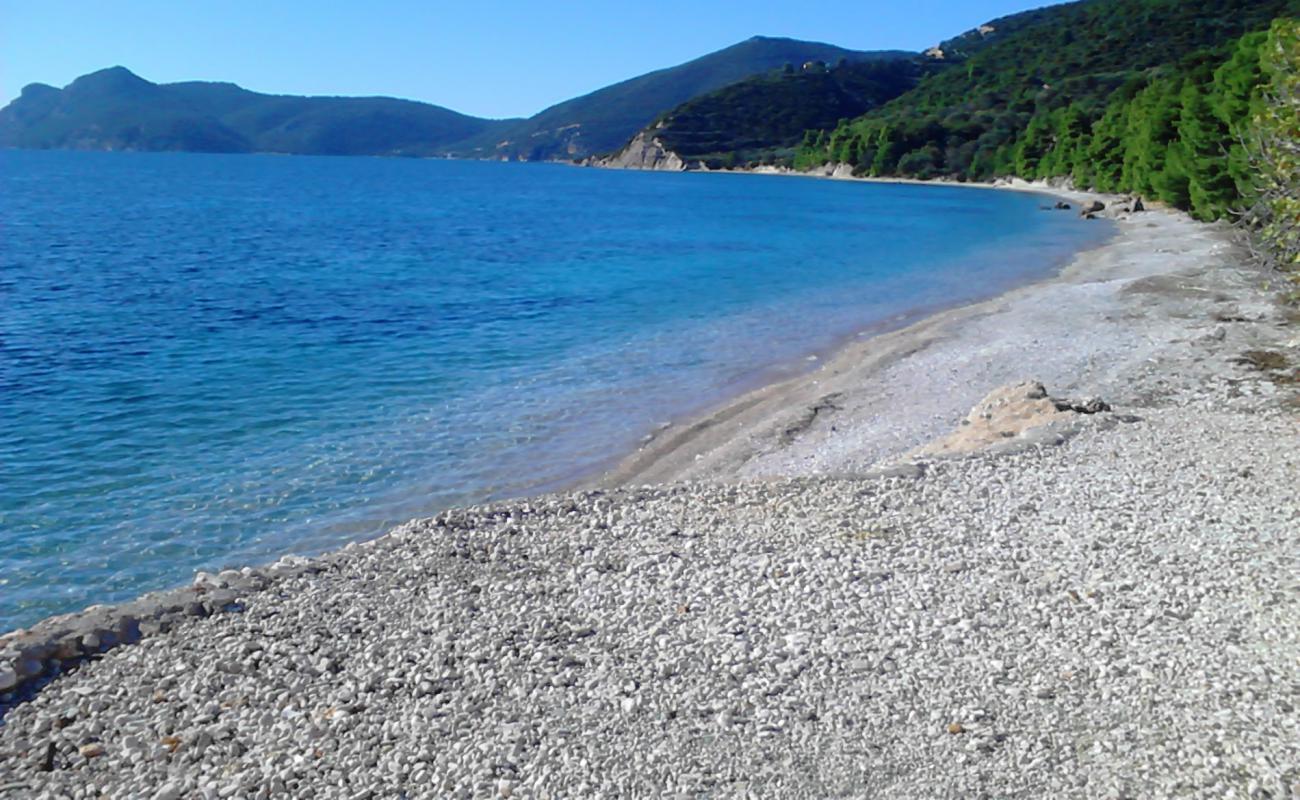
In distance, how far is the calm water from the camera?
1331cm

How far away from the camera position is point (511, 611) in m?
8.55

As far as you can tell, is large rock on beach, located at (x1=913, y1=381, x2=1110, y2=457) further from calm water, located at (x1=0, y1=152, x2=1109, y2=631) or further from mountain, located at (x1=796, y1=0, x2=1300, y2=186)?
mountain, located at (x1=796, y1=0, x2=1300, y2=186)

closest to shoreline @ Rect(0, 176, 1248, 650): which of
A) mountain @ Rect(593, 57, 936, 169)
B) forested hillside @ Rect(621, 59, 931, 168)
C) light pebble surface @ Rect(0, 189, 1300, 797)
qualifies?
light pebble surface @ Rect(0, 189, 1300, 797)

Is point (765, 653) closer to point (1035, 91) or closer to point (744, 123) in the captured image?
point (1035, 91)

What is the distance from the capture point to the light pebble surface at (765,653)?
20.5ft

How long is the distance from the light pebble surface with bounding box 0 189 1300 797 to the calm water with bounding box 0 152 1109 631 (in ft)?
13.2

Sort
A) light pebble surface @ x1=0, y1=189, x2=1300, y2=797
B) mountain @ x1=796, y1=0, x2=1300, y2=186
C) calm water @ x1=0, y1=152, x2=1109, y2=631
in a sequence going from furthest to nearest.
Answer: mountain @ x1=796, y1=0, x2=1300, y2=186 → calm water @ x1=0, y1=152, x2=1109, y2=631 → light pebble surface @ x1=0, y1=189, x2=1300, y2=797

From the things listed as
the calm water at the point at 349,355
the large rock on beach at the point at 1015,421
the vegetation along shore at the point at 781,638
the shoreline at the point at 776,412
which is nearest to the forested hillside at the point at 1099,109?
the calm water at the point at 349,355

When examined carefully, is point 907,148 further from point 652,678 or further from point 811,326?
point 652,678

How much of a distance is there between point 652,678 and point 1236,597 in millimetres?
5111

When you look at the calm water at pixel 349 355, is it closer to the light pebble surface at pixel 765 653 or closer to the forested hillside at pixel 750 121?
the light pebble surface at pixel 765 653

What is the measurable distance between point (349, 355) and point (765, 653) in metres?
18.6

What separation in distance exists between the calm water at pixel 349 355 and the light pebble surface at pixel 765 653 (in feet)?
13.2

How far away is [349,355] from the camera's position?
2395 cm
